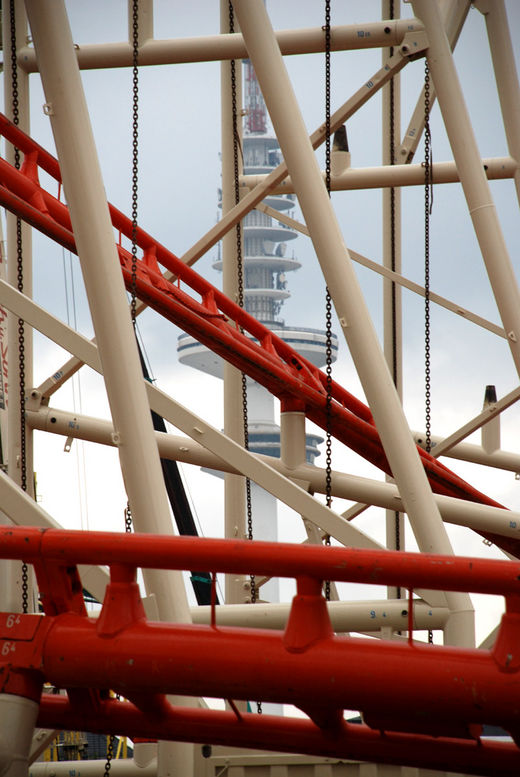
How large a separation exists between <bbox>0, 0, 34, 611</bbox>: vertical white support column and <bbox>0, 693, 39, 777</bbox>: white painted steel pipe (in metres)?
5.70

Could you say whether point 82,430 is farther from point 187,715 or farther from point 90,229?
point 187,715

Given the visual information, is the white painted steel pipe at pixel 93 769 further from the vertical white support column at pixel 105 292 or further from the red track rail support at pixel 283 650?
the red track rail support at pixel 283 650

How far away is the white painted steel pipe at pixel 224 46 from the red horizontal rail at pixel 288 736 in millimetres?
7326

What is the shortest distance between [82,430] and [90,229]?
15.5 ft

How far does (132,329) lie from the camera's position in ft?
24.1

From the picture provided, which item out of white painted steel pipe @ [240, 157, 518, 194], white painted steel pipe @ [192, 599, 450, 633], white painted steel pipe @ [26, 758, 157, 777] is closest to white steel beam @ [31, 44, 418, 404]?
white painted steel pipe @ [240, 157, 518, 194]

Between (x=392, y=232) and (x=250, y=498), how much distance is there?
235 inches

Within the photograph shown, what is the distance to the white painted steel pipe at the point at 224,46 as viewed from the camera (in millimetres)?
11242

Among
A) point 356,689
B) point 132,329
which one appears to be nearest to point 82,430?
point 132,329

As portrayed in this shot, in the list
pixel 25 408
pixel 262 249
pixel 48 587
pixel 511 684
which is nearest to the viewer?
pixel 511 684

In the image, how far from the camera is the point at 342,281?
863 cm

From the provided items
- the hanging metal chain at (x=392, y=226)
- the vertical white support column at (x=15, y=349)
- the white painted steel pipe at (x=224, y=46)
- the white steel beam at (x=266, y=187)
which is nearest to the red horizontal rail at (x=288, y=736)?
the vertical white support column at (x=15, y=349)

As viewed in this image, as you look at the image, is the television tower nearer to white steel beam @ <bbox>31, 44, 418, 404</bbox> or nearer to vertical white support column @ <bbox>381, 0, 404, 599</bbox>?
vertical white support column @ <bbox>381, 0, 404, 599</bbox>

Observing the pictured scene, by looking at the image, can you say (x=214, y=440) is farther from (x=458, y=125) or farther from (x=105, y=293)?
(x=458, y=125)
